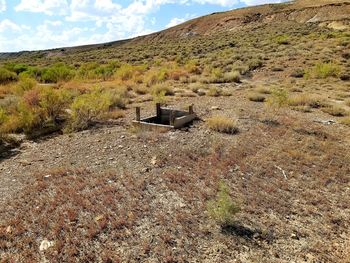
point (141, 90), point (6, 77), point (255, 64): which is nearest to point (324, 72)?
point (255, 64)

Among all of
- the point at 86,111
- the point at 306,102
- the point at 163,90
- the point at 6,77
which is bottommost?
the point at 306,102

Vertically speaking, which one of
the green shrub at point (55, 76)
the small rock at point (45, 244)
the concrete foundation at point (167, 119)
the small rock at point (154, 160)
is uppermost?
the green shrub at point (55, 76)

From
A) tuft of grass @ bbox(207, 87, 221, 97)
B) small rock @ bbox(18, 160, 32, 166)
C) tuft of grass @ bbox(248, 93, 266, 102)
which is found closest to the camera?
small rock @ bbox(18, 160, 32, 166)

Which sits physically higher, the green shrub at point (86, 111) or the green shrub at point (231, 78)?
the green shrub at point (86, 111)

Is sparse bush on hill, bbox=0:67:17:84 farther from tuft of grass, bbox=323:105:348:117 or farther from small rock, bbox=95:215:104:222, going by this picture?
small rock, bbox=95:215:104:222

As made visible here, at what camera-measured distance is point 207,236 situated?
545cm

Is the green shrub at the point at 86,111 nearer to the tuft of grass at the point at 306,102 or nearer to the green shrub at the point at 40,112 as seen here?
the green shrub at the point at 40,112

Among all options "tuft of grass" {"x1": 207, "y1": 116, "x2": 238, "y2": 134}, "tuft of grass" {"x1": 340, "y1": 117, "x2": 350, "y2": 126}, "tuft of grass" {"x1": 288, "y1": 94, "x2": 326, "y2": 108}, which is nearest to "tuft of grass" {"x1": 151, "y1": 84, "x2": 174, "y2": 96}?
"tuft of grass" {"x1": 288, "y1": 94, "x2": 326, "y2": 108}

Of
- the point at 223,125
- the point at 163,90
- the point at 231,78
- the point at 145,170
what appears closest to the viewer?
the point at 145,170

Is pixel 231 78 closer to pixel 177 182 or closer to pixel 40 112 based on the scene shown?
pixel 40 112

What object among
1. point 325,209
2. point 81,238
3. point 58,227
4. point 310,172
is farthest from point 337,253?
point 58,227

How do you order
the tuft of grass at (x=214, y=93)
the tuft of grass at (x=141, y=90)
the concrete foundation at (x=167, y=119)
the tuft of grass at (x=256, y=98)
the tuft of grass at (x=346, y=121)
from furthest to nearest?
the tuft of grass at (x=141, y=90), the tuft of grass at (x=214, y=93), the tuft of grass at (x=256, y=98), the tuft of grass at (x=346, y=121), the concrete foundation at (x=167, y=119)

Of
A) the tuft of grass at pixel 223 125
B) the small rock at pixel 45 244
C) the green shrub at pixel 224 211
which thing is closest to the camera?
the small rock at pixel 45 244

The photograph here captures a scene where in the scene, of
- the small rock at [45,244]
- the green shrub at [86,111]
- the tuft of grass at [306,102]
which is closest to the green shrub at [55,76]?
the green shrub at [86,111]
